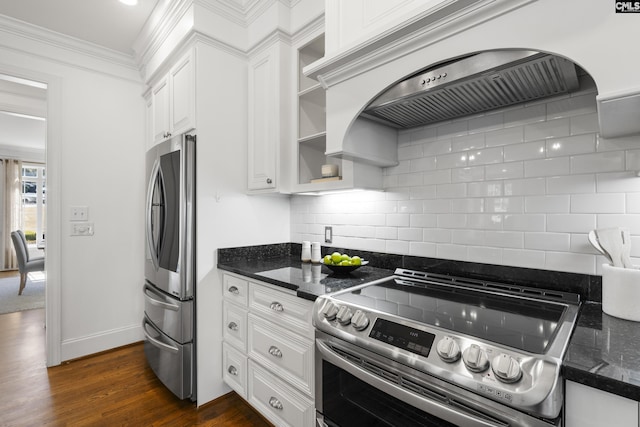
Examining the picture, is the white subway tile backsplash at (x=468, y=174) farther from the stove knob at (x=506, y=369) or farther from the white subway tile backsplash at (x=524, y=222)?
the stove knob at (x=506, y=369)

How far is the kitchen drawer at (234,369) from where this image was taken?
1.89 metres

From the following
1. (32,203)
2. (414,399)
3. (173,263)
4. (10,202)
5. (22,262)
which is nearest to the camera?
(414,399)

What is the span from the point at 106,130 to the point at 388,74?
2734 millimetres

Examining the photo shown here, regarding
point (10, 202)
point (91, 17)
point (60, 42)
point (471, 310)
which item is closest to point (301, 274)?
point (471, 310)

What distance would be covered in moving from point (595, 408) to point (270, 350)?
4.37 feet

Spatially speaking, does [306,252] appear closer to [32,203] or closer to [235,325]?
[235,325]

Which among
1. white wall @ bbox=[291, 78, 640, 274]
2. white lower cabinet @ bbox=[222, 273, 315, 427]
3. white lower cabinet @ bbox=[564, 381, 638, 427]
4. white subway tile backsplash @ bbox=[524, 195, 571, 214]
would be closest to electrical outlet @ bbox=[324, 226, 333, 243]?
white wall @ bbox=[291, 78, 640, 274]

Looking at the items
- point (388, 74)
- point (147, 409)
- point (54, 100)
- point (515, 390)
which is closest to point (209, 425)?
point (147, 409)

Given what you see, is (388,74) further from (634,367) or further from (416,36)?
(634,367)

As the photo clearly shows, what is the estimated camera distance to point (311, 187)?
76.4 inches

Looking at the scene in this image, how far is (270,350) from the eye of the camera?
1653mm

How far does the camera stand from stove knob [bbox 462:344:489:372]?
81 cm

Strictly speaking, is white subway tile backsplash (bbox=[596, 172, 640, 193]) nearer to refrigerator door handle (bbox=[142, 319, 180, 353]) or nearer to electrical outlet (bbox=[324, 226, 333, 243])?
electrical outlet (bbox=[324, 226, 333, 243])

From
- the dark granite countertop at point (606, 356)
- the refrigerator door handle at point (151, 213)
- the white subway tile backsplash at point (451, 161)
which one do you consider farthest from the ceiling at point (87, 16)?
the dark granite countertop at point (606, 356)
